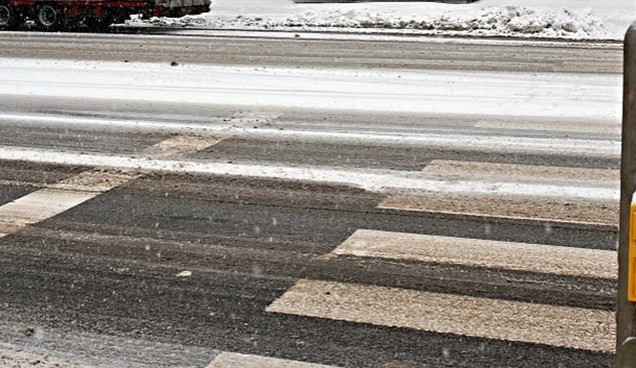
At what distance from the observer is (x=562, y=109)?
10.4 metres

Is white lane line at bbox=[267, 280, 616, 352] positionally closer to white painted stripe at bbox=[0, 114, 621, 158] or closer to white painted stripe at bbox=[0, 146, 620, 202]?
white painted stripe at bbox=[0, 146, 620, 202]

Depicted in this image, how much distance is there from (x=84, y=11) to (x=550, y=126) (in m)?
13.1

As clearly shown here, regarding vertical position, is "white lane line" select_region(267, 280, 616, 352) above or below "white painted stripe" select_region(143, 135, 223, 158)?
below

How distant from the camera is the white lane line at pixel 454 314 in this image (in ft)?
15.1

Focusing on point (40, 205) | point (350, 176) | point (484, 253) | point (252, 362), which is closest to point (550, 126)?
point (350, 176)

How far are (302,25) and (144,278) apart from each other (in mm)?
15560

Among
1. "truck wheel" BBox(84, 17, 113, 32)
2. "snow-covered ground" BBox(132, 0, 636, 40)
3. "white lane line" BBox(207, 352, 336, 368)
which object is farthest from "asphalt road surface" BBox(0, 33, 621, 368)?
"truck wheel" BBox(84, 17, 113, 32)

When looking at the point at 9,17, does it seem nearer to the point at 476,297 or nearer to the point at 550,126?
the point at 550,126

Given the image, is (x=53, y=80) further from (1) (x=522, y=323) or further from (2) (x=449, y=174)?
(1) (x=522, y=323)

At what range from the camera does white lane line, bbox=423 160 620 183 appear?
7535mm

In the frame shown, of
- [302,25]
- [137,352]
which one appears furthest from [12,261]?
[302,25]

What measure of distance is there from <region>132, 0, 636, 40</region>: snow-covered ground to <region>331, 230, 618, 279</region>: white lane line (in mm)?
12574

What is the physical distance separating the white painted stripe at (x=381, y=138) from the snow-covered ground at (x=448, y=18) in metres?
9.38

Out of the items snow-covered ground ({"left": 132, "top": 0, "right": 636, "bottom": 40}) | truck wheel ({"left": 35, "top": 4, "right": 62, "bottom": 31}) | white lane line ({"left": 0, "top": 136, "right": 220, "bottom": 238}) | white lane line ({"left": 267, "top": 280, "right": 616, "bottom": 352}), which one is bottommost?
white lane line ({"left": 267, "top": 280, "right": 616, "bottom": 352})
